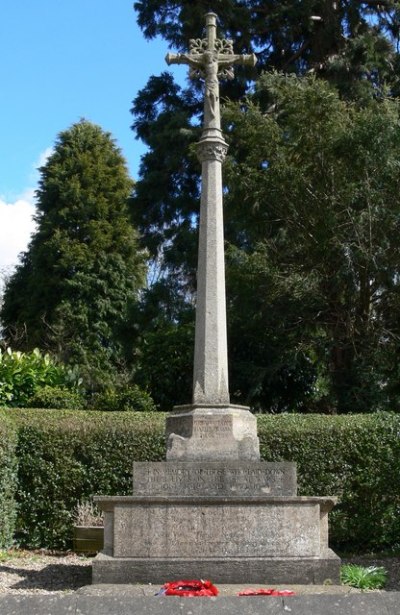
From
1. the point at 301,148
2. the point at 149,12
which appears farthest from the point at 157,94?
the point at 301,148

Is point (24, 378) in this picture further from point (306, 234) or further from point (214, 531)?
point (214, 531)

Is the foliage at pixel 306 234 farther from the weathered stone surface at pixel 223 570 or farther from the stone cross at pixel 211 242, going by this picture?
the weathered stone surface at pixel 223 570

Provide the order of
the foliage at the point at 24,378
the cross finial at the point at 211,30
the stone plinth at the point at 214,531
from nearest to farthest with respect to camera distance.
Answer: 1. the stone plinth at the point at 214,531
2. the cross finial at the point at 211,30
3. the foliage at the point at 24,378

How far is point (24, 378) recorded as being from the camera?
52.9 ft

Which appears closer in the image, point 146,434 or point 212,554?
point 212,554

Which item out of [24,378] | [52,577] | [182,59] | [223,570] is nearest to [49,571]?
[52,577]

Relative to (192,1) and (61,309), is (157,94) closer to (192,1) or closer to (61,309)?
(192,1)

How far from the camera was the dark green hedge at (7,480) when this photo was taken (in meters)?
10.9

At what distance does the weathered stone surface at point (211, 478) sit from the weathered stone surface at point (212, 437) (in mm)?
138

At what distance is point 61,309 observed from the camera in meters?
29.8

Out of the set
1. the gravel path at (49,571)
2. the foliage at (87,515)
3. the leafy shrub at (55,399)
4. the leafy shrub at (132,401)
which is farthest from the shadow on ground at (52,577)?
the leafy shrub at (132,401)

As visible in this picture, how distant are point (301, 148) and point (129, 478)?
8.09 metres

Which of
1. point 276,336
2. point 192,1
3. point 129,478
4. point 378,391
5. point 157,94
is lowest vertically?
point 129,478

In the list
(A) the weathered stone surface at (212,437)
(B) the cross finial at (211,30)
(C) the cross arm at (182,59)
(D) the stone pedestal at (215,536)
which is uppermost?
(B) the cross finial at (211,30)
